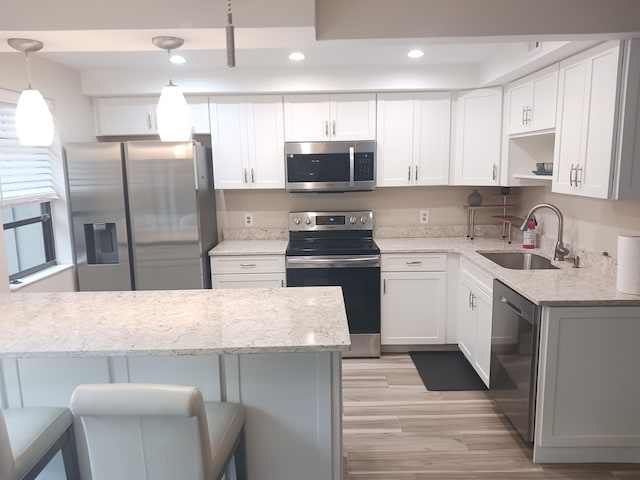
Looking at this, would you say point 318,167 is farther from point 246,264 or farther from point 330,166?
point 246,264

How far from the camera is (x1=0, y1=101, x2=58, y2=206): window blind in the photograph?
2.85 metres

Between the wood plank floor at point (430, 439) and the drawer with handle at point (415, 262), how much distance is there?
0.85 meters

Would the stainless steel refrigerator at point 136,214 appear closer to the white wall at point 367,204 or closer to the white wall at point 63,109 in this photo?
the white wall at point 63,109

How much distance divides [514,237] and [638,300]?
5.98 feet

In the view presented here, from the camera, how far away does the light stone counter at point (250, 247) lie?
11.9 feet

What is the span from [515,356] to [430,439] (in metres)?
0.68

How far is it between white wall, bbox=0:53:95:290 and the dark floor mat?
2.82 meters

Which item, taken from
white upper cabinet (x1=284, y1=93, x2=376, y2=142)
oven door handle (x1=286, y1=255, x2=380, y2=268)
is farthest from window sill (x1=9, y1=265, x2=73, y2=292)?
white upper cabinet (x1=284, y1=93, x2=376, y2=142)

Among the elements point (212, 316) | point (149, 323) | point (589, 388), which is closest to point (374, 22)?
point (212, 316)

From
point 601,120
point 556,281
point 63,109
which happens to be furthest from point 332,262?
point 63,109

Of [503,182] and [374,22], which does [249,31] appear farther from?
[503,182]

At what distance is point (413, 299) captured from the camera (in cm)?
368

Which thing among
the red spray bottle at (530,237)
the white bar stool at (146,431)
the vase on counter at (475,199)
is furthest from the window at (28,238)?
the red spray bottle at (530,237)

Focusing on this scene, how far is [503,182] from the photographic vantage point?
3.59 m
